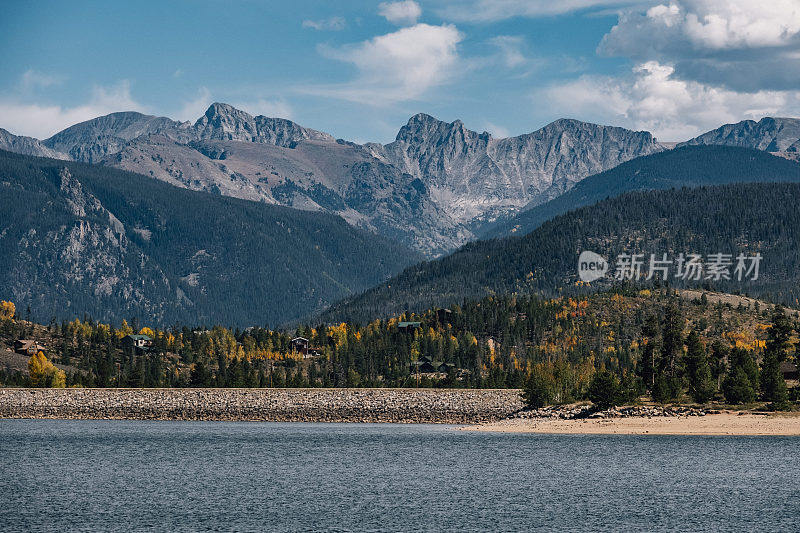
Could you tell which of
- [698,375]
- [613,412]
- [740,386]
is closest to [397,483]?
[613,412]

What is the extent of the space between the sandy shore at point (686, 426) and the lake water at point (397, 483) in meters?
4.96

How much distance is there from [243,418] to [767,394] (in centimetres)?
9448

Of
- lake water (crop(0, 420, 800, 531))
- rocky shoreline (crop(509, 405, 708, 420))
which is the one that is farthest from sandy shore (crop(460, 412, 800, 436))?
lake water (crop(0, 420, 800, 531))

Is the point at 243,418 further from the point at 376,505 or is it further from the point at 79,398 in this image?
the point at 376,505

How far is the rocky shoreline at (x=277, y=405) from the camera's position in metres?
194

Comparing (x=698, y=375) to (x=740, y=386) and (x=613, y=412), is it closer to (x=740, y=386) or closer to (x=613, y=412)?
(x=740, y=386)

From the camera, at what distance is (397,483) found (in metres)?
98.9

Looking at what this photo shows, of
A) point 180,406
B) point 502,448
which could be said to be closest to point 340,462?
point 502,448

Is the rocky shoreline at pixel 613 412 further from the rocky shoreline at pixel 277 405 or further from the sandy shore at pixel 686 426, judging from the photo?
the rocky shoreline at pixel 277 405

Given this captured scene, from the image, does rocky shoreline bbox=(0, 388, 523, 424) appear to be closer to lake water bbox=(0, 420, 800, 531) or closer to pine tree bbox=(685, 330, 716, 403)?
pine tree bbox=(685, 330, 716, 403)

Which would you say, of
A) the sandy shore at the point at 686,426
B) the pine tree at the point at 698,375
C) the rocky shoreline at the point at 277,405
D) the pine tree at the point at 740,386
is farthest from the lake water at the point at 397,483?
the rocky shoreline at the point at 277,405

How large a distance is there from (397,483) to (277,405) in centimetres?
10175

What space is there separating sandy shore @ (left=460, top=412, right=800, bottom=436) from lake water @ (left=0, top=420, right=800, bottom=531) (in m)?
4.96

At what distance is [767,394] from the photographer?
520ft
